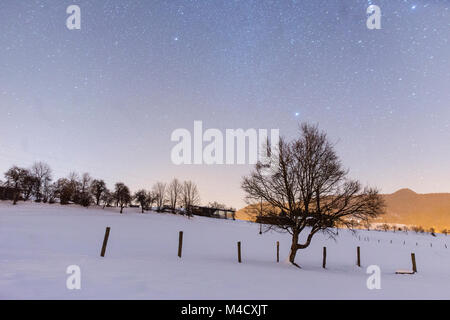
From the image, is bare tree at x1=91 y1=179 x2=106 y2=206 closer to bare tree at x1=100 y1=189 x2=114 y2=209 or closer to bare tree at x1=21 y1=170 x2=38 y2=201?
bare tree at x1=100 y1=189 x2=114 y2=209

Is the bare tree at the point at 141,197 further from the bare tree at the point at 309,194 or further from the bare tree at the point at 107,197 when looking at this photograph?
the bare tree at the point at 309,194

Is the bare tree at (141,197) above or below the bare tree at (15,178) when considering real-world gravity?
below

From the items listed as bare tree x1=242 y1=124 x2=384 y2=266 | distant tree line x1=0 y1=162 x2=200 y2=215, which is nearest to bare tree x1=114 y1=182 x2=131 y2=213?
distant tree line x1=0 y1=162 x2=200 y2=215

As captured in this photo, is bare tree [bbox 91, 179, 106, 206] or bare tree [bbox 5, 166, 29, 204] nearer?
bare tree [bbox 5, 166, 29, 204]

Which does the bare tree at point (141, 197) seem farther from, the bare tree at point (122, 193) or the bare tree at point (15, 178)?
the bare tree at point (15, 178)

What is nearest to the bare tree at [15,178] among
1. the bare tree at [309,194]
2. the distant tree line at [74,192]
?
the distant tree line at [74,192]

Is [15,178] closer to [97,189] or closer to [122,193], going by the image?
[97,189]

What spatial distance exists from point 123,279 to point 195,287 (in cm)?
232

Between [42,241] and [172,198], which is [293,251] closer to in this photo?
[42,241]

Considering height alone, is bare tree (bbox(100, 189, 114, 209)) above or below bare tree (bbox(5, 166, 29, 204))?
below

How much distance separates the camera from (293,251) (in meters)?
17.3

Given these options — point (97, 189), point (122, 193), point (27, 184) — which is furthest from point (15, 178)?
point (122, 193)

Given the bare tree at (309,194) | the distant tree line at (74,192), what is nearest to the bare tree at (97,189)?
the distant tree line at (74,192)

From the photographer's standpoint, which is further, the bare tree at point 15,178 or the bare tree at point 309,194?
the bare tree at point 15,178
